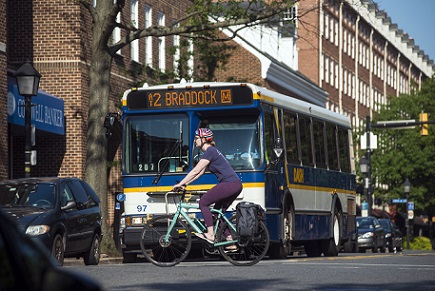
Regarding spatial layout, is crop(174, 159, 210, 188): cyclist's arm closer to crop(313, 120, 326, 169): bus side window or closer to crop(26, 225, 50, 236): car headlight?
crop(26, 225, 50, 236): car headlight

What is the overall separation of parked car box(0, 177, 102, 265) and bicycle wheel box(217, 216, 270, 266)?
2376 millimetres

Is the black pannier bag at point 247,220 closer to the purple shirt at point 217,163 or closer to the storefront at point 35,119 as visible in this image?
the purple shirt at point 217,163

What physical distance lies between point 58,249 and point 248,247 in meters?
2.81

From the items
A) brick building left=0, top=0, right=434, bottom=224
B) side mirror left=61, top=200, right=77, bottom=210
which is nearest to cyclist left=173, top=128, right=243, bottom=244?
side mirror left=61, top=200, right=77, bottom=210

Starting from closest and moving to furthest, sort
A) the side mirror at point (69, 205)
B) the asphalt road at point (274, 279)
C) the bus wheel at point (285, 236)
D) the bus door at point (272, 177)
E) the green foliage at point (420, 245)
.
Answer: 1. the asphalt road at point (274, 279)
2. the side mirror at point (69, 205)
3. the bus door at point (272, 177)
4. the bus wheel at point (285, 236)
5. the green foliage at point (420, 245)

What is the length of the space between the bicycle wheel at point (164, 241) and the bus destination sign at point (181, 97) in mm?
3908

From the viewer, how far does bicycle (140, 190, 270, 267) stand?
1482 centimetres

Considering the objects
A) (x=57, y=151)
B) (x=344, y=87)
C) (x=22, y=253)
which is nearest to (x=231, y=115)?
(x=57, y=151)

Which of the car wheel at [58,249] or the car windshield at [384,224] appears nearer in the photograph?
the car wheel at [58,249]

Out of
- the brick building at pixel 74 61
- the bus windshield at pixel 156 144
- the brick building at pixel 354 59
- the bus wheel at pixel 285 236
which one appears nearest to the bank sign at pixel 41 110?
the brick building at pixel 74 61

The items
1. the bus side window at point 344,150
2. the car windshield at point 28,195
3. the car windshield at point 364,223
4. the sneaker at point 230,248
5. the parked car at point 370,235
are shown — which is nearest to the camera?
the sneaker at point 230,248

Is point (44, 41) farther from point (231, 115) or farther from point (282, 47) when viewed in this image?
point (282, 47)

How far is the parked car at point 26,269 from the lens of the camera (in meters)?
2.11

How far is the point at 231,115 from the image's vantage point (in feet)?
61.3
